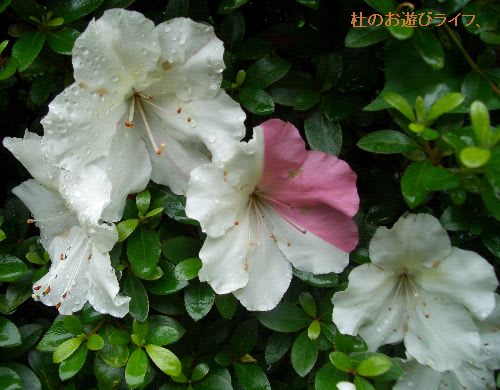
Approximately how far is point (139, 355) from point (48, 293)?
262 mm

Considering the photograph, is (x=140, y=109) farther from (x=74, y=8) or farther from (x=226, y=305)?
(x=226, y=305)

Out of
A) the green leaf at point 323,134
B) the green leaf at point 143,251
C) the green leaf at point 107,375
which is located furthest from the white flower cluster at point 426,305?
the green leaf at point 107,375

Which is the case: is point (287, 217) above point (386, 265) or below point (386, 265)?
above

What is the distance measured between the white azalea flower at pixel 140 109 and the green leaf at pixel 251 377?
0.46m

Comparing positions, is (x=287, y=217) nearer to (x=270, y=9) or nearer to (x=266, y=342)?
(x=266, y=342)

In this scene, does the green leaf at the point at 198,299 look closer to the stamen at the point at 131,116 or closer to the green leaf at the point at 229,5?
the stamen at the point at 131,116

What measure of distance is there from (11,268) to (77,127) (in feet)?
1.47

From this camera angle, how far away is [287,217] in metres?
1.27

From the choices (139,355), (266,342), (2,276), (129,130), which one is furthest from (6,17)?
(266,342)

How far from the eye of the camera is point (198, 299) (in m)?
1.26

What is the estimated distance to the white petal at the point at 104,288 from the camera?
119 centimetres

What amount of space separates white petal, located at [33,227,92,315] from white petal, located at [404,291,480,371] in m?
0.75

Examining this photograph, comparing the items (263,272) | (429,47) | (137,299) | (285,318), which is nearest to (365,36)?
(429,47)

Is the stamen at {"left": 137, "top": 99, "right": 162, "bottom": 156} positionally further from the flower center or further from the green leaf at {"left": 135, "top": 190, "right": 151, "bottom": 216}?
the green leaf at {"left": 135, "top": 190, "right": 151, "bottom": 216}
